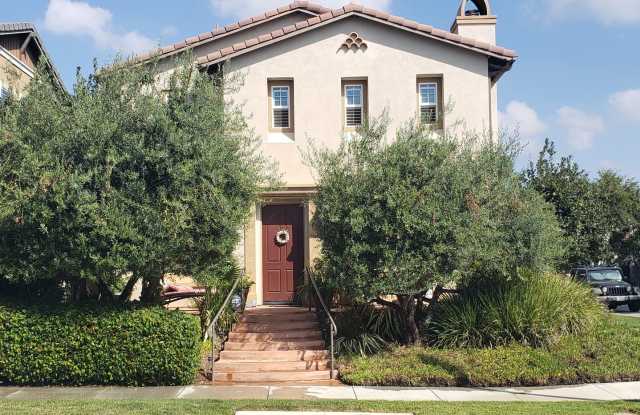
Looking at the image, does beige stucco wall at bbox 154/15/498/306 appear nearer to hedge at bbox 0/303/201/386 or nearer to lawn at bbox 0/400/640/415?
hedge at bbox 0/303/201/386

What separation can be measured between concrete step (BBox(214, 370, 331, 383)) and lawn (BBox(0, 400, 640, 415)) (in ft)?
5.19

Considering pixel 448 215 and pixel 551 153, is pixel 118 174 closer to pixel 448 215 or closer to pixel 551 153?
pixel 448 215

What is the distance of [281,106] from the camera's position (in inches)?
610

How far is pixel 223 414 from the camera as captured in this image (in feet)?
26.3

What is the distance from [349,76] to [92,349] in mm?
8842

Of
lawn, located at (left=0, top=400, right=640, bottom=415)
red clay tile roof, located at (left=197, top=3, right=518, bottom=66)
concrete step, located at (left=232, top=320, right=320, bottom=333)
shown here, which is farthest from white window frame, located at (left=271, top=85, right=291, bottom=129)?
lawn, located at (left=0, top=400, right=640, bottom=415)

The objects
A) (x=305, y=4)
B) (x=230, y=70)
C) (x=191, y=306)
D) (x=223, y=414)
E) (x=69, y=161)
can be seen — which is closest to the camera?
(x=223, y=414)

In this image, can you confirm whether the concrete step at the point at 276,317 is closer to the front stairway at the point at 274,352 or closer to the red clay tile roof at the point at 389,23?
the front stairway at the point at 274,352

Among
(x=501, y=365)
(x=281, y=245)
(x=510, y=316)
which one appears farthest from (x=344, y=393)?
(x=281, y=245)

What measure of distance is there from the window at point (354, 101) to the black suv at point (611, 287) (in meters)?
12.0

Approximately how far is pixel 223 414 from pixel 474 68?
35.5ft

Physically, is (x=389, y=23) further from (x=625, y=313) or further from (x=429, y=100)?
(x=625, y=313)

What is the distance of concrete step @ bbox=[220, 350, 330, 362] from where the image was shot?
11.0 meters

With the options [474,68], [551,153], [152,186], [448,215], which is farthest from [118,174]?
[551,153]
